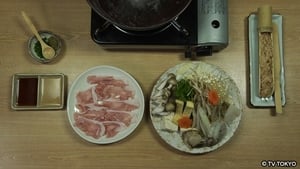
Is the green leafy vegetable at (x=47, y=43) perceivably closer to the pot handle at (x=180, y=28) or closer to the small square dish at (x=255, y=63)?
the pot handle at (x=180, y=28)

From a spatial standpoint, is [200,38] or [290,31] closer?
[200,38]

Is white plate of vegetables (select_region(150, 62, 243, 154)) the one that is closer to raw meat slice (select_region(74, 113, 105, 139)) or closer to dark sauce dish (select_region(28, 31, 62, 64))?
raw meat slice (select_region(74, 113, 105, 139))

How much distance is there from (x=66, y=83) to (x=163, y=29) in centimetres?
37

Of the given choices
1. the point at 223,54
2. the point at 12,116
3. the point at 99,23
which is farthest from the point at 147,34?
the point at 12,116

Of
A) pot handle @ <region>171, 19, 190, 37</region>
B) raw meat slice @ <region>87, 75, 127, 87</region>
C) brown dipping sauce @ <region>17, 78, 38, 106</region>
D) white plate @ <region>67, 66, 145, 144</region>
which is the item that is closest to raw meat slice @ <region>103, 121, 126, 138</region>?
white plate @ <region>67, 66, 145, 144</region>

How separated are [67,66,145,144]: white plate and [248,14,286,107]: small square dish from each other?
366 mm

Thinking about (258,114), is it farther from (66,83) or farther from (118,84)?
(66,83)

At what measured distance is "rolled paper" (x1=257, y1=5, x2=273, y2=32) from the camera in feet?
3.93

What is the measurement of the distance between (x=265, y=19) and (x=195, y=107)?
36cm

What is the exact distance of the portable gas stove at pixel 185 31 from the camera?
3.84ft

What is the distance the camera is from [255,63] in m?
1.24

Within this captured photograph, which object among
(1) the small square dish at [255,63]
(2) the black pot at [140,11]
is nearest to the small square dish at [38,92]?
(2) the black pot at [140,11]

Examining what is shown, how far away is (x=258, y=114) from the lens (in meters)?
1.23

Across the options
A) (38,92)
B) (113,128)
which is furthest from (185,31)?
(38,92)
